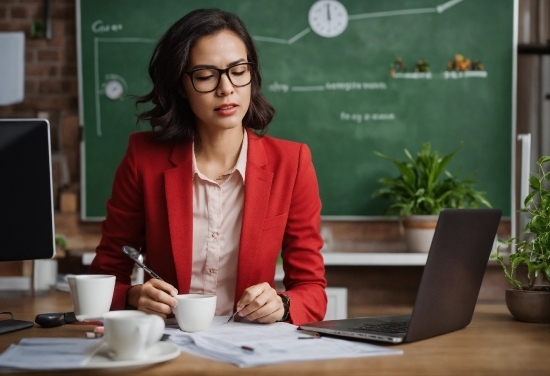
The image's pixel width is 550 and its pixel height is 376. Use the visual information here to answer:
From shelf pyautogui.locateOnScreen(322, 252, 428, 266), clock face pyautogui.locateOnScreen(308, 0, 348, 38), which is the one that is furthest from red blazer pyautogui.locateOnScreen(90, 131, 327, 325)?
clock face pyautogui.locateOnScreen(308, 0, 348, 38)

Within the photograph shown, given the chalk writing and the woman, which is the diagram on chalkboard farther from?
the woman

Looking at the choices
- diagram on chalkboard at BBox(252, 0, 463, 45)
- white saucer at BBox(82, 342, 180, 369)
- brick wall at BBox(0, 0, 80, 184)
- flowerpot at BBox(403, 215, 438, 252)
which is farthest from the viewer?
brick wall at BBox(0, 0, 80, 184)

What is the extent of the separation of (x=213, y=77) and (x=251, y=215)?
1.19 ft

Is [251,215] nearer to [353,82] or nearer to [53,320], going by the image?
[53,320]

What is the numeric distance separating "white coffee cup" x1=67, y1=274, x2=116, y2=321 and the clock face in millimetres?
2408

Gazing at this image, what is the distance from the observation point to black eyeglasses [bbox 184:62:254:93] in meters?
1.66

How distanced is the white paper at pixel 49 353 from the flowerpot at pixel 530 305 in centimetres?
89

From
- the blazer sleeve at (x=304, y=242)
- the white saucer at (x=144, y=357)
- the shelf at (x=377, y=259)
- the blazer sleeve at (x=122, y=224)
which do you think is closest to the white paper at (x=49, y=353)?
the white saucer at (x=144, y=357)

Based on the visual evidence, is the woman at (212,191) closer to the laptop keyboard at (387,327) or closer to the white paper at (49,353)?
the laptop keyboard at (387,327)

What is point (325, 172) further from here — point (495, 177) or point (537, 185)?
point (537, 185)

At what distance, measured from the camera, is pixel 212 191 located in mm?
1789

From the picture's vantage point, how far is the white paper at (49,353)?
0.98 meters

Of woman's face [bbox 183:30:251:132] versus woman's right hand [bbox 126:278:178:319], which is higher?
woman's face [bbox 183:30:251:132]

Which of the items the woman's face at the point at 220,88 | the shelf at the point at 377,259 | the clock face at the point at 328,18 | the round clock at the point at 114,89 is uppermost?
the clock face at the point at 328,18
